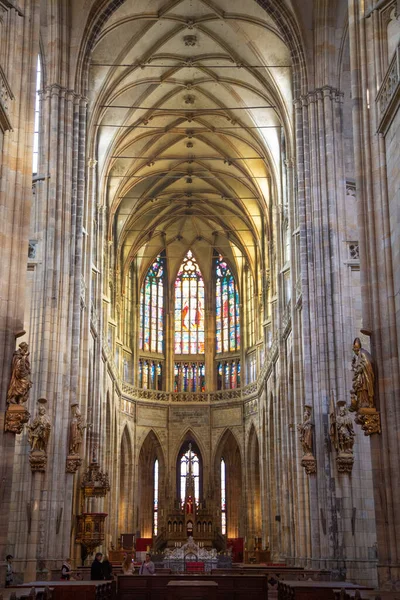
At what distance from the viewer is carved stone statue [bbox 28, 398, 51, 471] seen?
23297 millimetres

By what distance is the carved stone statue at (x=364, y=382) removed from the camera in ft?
54.4

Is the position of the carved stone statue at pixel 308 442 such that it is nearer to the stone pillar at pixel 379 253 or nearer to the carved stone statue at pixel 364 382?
the carved stone statue at pixel 364 382

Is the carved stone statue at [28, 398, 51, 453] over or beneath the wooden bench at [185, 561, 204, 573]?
over

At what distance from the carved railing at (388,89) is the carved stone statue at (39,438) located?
39.7 ft

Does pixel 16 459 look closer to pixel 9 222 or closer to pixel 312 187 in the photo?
pixel 9 222

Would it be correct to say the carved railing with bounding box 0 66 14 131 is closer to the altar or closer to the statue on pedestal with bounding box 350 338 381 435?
the statue on pedestal with bounding box 350 338 381 435

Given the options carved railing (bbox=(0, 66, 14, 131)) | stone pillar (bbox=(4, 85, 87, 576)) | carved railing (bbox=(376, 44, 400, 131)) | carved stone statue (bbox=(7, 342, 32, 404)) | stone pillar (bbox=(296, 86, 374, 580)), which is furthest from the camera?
stone pillar (bbox=(296, 86, 374, 580))

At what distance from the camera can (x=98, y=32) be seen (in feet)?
98.5

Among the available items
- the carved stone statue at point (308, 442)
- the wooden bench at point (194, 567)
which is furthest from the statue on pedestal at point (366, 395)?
the wooden bench at point (194, 567)

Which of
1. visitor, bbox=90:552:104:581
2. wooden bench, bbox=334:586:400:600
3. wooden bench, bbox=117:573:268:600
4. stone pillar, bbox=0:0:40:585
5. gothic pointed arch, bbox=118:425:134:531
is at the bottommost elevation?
wooden bench, bbox=117:573:268:600

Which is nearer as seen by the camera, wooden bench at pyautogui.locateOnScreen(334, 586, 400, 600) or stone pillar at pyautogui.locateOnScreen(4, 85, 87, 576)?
wooden bench at pyautogui.locateOnScreen(334, 586, 400, 600)

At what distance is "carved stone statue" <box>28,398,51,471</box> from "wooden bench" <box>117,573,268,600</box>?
12.6 feet

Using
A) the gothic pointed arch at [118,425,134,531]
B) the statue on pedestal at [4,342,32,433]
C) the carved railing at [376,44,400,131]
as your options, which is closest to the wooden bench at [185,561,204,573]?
the gothic pointed arch at [118,425,134,531]

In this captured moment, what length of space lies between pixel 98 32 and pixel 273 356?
17720 millimetres
